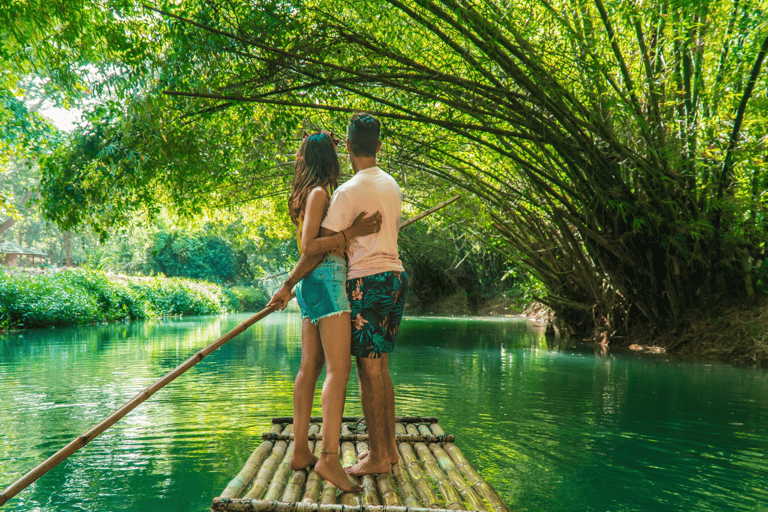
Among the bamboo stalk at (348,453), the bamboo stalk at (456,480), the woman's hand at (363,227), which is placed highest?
the woman's hand at (363,227)

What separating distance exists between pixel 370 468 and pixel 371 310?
2.28 ft

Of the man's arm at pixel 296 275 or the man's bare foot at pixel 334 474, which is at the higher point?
the man's arm at pixel 296 275

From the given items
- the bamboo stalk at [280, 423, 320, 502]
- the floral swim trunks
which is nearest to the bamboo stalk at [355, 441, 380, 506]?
the bamboo stalk at [280, 423, 320, 502]

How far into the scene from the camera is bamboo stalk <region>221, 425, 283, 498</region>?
233 cm

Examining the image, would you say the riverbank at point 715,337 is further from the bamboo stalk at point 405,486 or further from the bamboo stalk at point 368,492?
the bamboo stalk at point 368,492

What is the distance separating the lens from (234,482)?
2428mm

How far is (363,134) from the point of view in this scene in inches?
109

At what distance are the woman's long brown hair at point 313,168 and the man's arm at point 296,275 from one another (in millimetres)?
305

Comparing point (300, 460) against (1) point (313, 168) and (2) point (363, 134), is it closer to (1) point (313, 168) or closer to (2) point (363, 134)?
(1) point (313, 168)

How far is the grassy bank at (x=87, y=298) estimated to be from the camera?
12.8 meters

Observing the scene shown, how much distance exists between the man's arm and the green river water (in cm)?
100

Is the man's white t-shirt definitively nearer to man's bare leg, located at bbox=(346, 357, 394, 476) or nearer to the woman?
the woman

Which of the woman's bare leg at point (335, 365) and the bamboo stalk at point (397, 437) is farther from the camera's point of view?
the bamboo stalk at point (397, 437)

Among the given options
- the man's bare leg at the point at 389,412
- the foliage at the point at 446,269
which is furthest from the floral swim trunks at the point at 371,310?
the foliage at the point at 446,269
